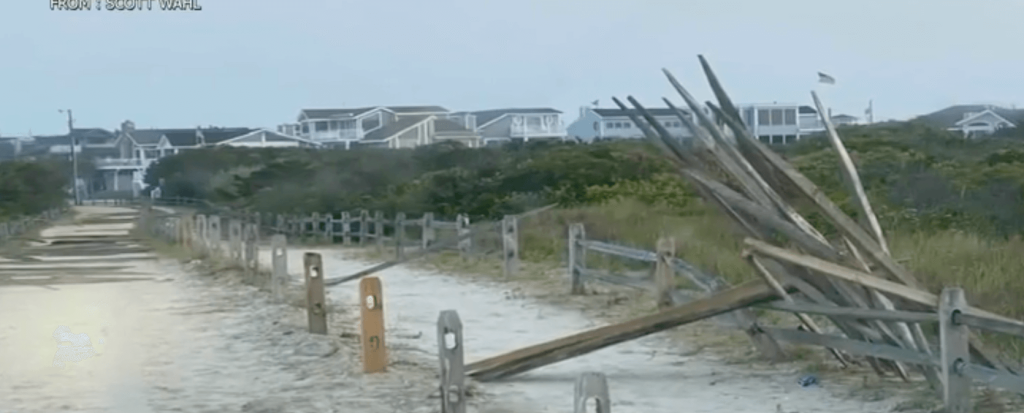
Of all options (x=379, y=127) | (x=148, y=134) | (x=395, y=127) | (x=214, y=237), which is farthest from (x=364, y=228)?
(x=148, y=134)

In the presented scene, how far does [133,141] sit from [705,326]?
241 ft

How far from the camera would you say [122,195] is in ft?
278

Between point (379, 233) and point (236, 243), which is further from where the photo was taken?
point (379, 233)

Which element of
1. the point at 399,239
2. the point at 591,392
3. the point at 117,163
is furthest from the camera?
the point at 117,163

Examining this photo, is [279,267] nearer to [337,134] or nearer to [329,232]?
[329,232]

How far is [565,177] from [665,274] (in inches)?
970

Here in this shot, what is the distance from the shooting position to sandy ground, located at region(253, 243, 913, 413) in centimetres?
943

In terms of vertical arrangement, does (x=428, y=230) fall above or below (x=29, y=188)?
below

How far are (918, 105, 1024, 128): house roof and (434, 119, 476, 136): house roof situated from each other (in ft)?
102

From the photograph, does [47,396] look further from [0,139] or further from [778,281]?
[0,139]

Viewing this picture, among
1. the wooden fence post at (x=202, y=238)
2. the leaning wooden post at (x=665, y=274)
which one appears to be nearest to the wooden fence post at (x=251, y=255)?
the wooden fence post at (x=202, y=238)

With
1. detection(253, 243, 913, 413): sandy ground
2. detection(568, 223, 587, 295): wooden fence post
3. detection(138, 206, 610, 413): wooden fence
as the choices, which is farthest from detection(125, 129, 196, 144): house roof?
detection(253, 243, 913, 413): sandy ground

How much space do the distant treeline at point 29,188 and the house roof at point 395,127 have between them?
Result: 48.3 feet

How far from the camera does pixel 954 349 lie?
8227 millimetres
